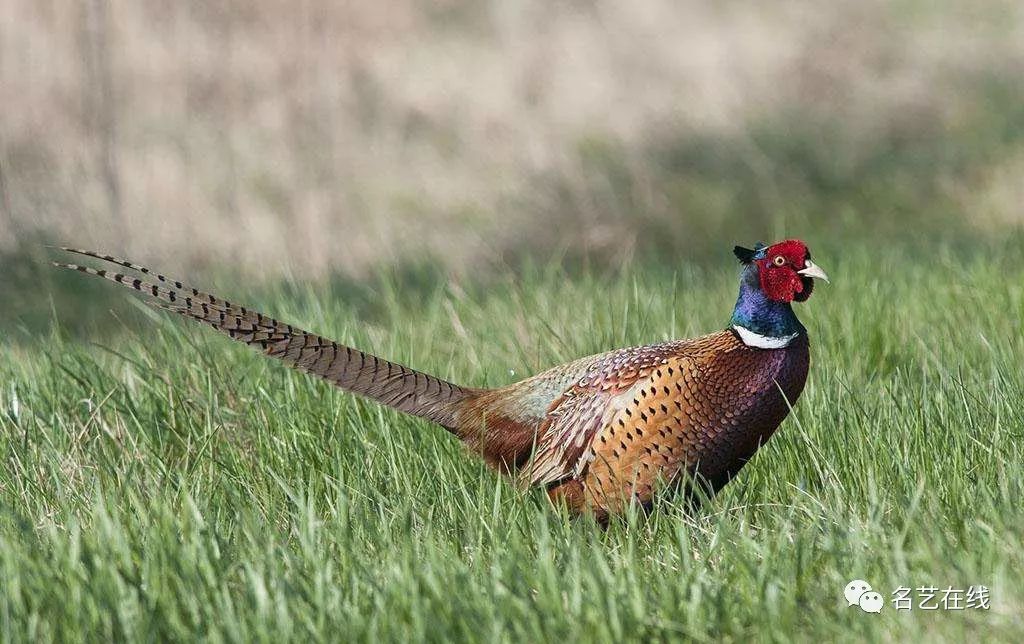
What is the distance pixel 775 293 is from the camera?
3127 mm

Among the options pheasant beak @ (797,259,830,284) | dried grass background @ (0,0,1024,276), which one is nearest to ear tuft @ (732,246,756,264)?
pheasant beak @ (797,259,830,284)

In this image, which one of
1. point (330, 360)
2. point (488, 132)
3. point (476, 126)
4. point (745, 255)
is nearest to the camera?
point (745, 255)

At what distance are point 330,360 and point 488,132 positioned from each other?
617cm

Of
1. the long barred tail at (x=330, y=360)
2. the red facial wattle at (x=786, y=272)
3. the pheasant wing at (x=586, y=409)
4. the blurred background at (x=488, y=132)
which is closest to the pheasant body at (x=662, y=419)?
the pheasant wing at (x=586, y=409)

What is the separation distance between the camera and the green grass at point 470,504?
7.55 ft

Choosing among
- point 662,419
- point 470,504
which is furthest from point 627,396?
point 470,504

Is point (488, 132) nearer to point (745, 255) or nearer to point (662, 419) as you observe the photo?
point (745, 255)

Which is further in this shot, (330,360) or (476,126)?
(476,126)

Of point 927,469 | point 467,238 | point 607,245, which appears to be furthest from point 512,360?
point 467,238

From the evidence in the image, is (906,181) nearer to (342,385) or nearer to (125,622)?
(342,385)

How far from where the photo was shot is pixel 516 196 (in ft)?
26.8

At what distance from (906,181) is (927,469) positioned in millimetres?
6126

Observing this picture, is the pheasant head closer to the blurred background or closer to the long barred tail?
the long barred tail

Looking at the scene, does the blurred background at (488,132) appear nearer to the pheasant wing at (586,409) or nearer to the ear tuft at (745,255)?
the pheasant wing at (586,409)
